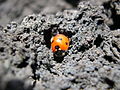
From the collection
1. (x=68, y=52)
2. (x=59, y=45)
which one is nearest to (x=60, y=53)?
(x=68, y=52)

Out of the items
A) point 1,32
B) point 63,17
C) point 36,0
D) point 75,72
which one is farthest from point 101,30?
point 36,0

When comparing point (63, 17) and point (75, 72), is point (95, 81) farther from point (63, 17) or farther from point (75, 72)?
point (63, 17)

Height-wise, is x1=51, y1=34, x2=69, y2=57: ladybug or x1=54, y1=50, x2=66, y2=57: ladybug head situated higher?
x1=51, y1=34, x2=69, y2=57: ladybug

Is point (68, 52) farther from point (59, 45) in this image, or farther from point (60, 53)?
point (59, 45)

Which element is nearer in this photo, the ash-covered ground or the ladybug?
the ash-covered ground

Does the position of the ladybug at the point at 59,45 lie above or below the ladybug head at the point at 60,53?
above
